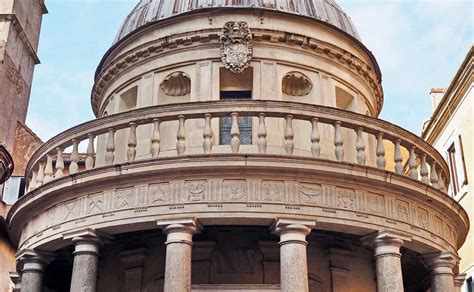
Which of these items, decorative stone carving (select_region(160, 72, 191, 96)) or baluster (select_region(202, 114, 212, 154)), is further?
decorative stone carving (select_region(160, 72, 191, 96))

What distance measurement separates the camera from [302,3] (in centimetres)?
2175

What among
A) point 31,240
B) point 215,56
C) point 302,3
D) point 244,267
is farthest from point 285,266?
point 302,3

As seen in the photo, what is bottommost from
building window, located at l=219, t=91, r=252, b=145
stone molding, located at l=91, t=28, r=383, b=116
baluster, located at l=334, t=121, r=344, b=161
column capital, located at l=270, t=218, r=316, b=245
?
column capital, located at l=270, t=218, r=316, b=245

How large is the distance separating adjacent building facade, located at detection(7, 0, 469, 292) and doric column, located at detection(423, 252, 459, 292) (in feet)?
0.08

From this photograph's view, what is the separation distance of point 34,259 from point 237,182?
17.7ft

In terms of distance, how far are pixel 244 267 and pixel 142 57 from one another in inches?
312

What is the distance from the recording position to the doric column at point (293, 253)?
42.6 ft

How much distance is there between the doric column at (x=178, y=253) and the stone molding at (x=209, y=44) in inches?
285

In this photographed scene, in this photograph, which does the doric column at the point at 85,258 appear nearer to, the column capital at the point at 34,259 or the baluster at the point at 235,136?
the column capital at the point at 34,259

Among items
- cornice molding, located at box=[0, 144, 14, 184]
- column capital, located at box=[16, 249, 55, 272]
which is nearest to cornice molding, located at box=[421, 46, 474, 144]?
column capital, located at box=[16, 249, 55, 272]

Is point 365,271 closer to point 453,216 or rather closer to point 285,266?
point 453,216

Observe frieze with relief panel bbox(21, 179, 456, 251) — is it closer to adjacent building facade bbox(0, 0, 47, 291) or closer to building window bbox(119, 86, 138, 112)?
building window bbox(119, 86, 138, 112)

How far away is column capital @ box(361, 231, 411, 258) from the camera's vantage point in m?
14.0

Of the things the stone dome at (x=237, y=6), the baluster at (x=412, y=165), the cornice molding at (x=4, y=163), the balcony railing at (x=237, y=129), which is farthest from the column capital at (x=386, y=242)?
the stone dome at (x=237, y=6)
